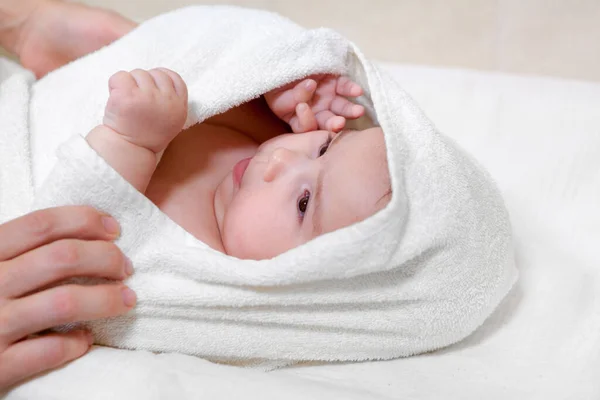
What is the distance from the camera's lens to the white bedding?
660 millimetres

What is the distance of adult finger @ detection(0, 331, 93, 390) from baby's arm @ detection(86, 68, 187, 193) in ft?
0.63

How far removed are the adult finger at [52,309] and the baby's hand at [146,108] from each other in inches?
7.3

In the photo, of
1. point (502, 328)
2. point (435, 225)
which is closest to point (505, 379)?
point (502, 328)

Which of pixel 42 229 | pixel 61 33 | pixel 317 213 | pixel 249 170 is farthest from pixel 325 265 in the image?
pixel 61 33

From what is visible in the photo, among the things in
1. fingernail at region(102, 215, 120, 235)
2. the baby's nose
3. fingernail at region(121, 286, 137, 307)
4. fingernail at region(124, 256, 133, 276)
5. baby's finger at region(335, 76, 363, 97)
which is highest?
baby's finger at region(335, 76, 363, 97)

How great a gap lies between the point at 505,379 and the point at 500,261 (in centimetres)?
14

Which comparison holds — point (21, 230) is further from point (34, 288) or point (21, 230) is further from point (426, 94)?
point (426, 94)

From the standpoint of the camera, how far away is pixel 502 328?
843 millimetres

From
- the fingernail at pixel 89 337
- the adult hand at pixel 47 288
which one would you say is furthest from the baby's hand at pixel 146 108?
the fingernail at pixel 89 337

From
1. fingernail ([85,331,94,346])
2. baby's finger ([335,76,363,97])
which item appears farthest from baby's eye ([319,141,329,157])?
fingernail ([85,331,94,346])

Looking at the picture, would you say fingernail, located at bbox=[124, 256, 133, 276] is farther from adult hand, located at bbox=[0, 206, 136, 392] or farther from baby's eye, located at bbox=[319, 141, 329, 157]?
baby's eye, located at bbox=[319, 141, 329, 157]

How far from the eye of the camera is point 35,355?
64cm

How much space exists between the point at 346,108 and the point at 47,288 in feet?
1.51

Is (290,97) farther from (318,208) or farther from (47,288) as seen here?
(47,288)
